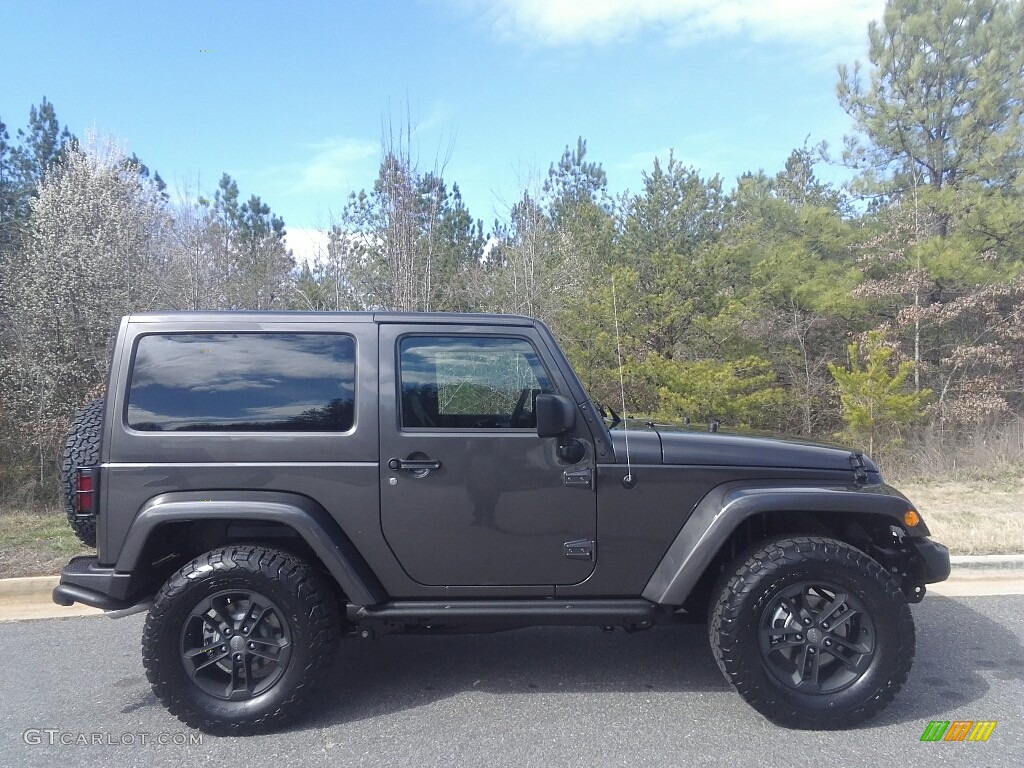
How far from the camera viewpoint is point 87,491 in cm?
383

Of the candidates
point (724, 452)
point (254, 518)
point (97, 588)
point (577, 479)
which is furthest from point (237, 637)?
point (724, 452)

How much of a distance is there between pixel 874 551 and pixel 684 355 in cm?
1043

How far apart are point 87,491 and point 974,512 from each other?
806 centimetres

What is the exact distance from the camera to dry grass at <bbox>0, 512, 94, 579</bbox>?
6.31 meters

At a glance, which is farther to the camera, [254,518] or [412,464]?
[412,464]

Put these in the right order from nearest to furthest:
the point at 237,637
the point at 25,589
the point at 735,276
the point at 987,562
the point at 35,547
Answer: the point at 237,637 → the point at 25,589 → the point at 987,562 → the point at 35,547 → the point at 735,276

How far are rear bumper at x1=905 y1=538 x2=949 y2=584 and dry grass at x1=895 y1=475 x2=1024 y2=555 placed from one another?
120 inches

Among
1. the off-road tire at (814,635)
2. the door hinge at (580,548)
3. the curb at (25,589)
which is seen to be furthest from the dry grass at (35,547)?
the off-road tire at (814,635)

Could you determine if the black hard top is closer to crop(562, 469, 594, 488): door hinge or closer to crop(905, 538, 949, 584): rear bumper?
crop(562, 469, 594, 488): door hinge

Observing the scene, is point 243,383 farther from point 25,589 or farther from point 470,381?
point 25,589

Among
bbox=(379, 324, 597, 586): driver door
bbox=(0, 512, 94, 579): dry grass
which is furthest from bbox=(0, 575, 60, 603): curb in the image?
bbox=(379, 324, 597, 586): driver door

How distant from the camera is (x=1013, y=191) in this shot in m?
15.6

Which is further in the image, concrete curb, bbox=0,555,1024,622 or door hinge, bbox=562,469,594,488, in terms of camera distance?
concrete curb, bbox=0,555,1024,622

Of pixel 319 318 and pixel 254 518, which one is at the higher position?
pixel 319 318
